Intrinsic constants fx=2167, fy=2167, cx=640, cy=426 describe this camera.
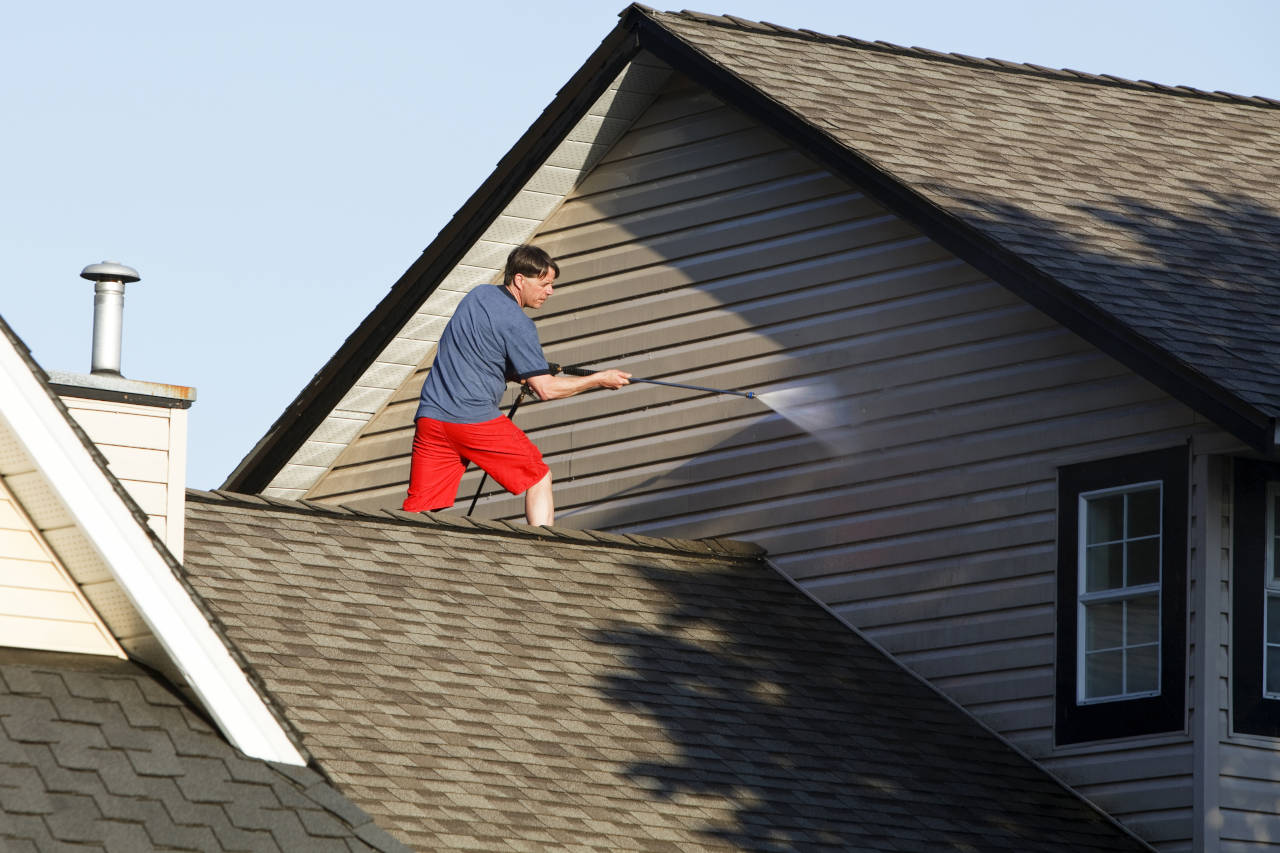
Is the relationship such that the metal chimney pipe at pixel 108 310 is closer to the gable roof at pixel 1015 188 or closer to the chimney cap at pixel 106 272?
the chimney cap at pixel 106 272

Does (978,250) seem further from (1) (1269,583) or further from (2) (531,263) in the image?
(2) (531,263)

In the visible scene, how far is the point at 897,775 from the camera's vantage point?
10727mm

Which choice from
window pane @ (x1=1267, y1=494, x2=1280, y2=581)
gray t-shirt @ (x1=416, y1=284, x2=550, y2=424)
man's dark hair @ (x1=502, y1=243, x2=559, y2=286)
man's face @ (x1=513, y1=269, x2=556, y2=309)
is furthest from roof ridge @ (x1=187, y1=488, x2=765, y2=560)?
window pane @ (x1=1267, y1=494, x2=1280, y2=581)

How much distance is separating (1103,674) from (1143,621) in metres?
0.37

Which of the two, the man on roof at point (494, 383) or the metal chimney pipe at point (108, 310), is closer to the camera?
the metal chimney pipe at point (108, 310)

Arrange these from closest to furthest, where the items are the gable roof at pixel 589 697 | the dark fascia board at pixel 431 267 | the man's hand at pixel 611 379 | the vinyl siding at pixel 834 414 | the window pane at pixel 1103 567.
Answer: the gable roof at pixel 589 697 → the window pane at pixel 1103 567 → the vinyl siding at pixel 834 414 → the man's hand at pixel 611 379 → the dark fascia board at pixel 431 267

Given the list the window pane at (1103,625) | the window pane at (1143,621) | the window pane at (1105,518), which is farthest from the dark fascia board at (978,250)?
the window pane at (1103,625)

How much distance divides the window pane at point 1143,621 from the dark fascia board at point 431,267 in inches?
198

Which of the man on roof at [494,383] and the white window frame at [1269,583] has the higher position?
the man on roof at [494,383]

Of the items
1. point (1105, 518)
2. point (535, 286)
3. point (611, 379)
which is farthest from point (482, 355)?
point (1105, 518)

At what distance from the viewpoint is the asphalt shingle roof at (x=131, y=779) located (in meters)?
7.05

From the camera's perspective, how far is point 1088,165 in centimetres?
1380

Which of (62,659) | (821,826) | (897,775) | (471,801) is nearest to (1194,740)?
(897,775)

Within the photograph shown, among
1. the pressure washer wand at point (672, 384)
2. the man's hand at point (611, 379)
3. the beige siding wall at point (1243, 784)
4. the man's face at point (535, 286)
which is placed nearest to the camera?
the beige siding wall at point (1243, 784)
